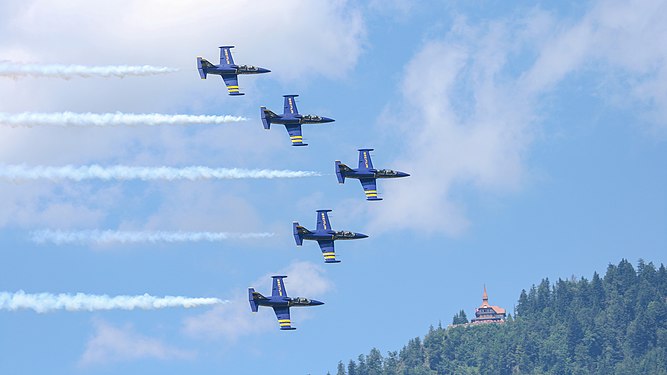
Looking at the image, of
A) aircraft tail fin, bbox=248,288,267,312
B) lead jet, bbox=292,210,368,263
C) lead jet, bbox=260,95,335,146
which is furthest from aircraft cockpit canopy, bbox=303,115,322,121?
aircraft tail fin, bbox=248,288,267,312

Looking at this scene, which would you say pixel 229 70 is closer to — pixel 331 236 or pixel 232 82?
pixel 232 82

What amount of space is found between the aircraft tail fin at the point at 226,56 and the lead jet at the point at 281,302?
1007 inches

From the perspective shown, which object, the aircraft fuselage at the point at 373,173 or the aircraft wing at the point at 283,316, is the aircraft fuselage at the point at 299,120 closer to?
the aircraft fuselage at the point at 373,173

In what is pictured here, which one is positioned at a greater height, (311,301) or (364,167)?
(364,167)

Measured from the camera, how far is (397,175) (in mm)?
195000

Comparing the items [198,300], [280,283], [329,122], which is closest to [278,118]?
[329,122]

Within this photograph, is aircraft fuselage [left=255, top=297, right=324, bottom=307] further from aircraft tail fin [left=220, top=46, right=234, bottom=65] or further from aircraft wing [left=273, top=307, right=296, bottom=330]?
aircraft tail fin [left=220, top=46, right=234, bottom=65]

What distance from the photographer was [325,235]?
7525 inches

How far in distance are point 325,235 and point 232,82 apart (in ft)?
69.3

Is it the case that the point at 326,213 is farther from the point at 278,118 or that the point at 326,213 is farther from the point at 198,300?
the point at 198,300

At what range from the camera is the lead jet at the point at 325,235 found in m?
188

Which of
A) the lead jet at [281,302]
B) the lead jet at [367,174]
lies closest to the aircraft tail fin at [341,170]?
the lead jet at [367,174]

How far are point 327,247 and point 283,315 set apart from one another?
32.0 ft

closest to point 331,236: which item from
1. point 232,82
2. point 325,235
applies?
point 325,235
